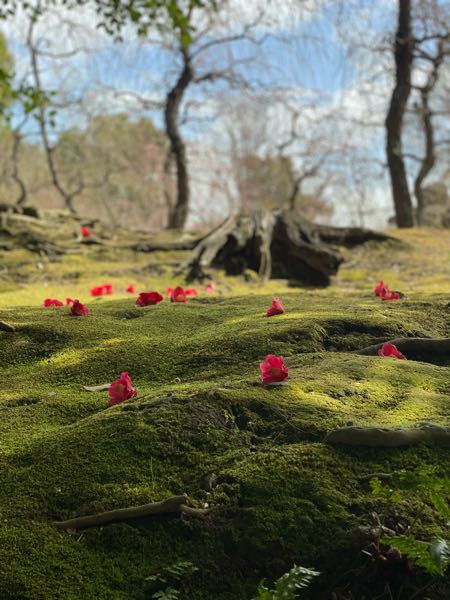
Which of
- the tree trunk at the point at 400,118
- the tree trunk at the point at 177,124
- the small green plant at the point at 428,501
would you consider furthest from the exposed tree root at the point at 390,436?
the tree trunk at the point at 177,124

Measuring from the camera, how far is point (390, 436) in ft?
6.35

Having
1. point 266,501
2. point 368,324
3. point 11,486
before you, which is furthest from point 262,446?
point 368,324

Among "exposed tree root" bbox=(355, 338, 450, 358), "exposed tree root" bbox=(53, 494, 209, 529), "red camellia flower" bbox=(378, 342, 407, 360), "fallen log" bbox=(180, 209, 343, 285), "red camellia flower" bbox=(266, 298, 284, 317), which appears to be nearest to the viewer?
"exposed tree root" bbox=(53, 494, 209, 529)

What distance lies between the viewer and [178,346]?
3143mm

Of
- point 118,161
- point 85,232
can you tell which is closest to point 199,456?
point 85,232

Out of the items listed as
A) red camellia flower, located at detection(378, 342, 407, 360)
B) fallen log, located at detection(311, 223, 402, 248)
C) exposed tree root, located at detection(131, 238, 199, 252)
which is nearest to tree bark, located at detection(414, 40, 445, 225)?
fallen log, located at detection(311, 223, 402, 248)

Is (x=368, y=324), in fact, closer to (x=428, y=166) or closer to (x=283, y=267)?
(x=283, y=267)

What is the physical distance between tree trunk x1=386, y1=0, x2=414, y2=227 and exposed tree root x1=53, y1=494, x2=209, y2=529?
13.3 meters

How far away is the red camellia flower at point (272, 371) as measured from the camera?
2.31 m

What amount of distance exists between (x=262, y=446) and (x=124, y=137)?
33304mm

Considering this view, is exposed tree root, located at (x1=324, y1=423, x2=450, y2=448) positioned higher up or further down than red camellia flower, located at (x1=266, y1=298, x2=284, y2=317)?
further down

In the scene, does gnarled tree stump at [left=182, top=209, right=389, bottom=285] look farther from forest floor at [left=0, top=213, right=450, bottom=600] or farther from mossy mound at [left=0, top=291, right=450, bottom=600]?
mossy mound at [left=0, top=291, right=450, bottom=600]

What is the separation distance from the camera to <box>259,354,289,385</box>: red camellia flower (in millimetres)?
2307

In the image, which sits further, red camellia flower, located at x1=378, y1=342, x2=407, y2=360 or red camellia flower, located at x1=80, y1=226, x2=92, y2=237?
red camellia flower, located at x1=80, y1=226, x2=92, y2=237
